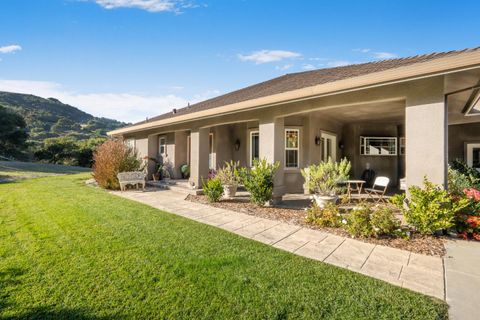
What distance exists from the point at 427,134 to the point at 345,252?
2.88 m

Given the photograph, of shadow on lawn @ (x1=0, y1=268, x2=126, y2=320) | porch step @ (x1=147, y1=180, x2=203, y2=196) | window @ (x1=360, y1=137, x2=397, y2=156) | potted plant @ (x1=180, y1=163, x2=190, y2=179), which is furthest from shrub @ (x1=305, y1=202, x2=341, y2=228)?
potted plant @ (x1=180, y1=163, x2=190, y2=179)

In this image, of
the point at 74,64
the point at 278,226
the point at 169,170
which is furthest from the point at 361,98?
the point at 74,64

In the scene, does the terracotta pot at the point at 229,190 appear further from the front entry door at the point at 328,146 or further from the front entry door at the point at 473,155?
the front entry door at the point at 473,155

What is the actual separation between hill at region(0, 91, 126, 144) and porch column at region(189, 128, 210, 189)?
133ft

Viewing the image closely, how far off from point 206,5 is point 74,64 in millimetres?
9644

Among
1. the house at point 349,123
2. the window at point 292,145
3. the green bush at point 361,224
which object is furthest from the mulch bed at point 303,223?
the window at point 292,145

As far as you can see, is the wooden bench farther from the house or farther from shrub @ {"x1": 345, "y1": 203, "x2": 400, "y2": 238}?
shrub @ {"x1": 345, "y1": 203, "x2": 400, "y2": 238}

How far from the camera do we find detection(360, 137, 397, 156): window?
1177 cm

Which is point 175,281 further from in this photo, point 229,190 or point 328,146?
point 328,146

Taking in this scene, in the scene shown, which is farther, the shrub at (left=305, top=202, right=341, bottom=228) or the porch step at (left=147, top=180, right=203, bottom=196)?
the porch step at (left=147, top=180, right=203, bottom=196)

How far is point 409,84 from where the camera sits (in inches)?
196

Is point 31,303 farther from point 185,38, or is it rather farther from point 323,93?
point 185,38

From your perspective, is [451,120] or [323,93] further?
[451,120]

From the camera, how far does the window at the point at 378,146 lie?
1177 cm
